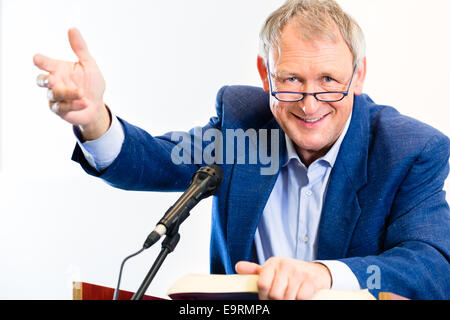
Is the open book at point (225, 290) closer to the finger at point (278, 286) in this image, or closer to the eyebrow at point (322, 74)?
the finger at point (278, 286)

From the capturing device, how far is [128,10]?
9.77ft

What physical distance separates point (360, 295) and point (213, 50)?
2260 mm

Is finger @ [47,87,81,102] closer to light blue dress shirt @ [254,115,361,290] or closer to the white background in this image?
light blue dress shirt @ [254,115,361,290]

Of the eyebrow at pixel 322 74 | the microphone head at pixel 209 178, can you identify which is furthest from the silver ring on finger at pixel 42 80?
the eyebrow at pixel 322 74

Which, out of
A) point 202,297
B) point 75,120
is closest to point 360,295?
point 202,297

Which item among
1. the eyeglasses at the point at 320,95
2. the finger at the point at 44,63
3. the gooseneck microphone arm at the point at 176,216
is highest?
the finger at the point at 44,63

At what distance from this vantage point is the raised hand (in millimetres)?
1081

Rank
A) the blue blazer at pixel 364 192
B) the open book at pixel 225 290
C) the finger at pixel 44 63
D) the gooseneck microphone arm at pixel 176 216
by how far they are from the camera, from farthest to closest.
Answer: the blue blazer at pixel 364 192 → the finger at pixel 44 63 → the gooseneck microphone arm at pixel 176 216 → the open book at pixel 225 290

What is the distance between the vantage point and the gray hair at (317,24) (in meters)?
1.39

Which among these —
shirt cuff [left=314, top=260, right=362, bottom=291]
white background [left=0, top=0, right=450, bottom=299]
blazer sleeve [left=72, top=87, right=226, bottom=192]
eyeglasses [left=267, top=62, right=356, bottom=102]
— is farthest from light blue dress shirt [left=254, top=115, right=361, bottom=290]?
white background [left=0, top=0, right=450, bottom=299]

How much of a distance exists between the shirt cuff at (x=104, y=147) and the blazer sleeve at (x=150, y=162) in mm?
12

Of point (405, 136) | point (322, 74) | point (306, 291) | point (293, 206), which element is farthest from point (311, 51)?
point (306, 291)
